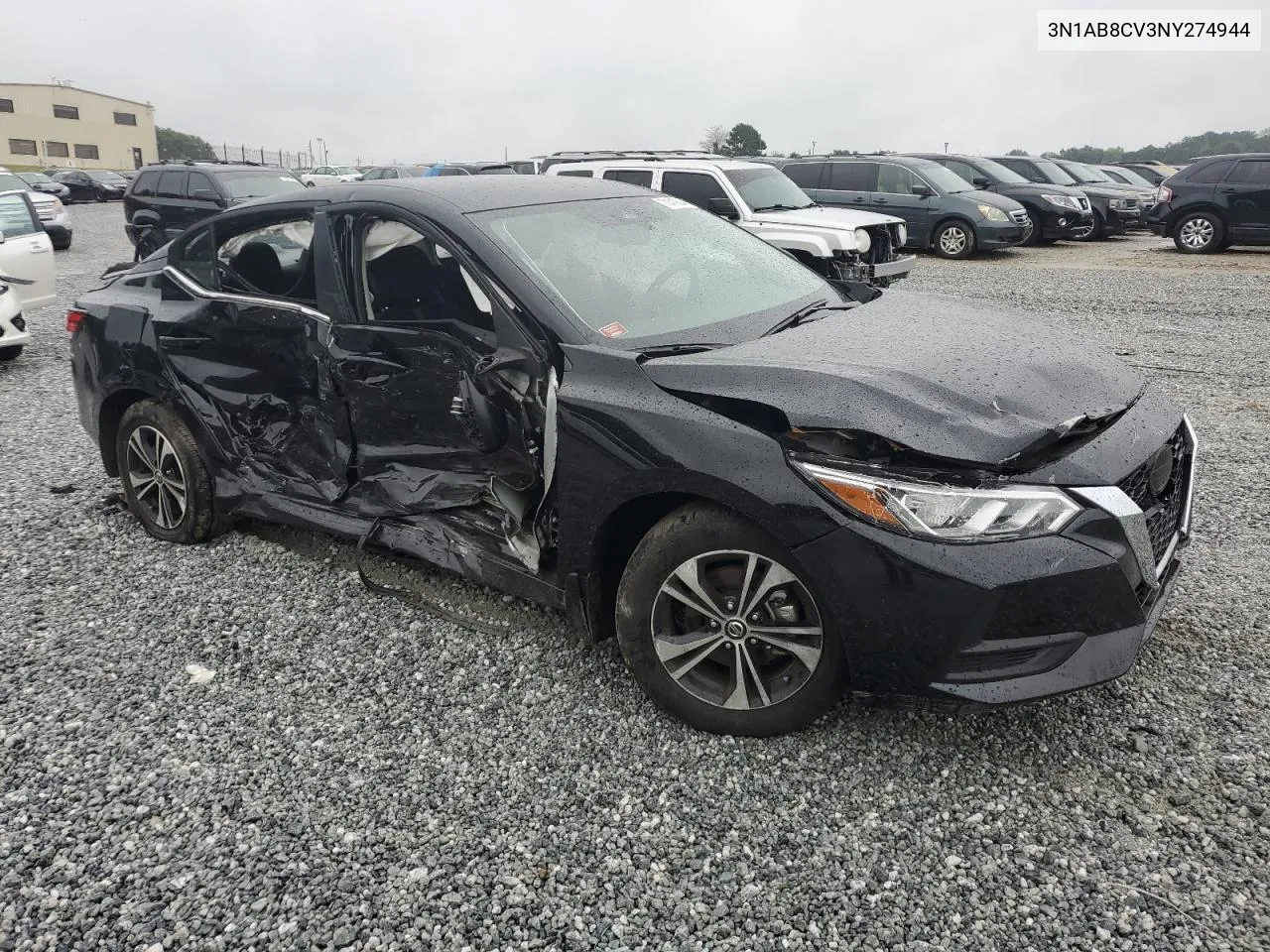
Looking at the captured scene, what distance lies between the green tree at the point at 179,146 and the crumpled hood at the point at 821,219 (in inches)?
4117

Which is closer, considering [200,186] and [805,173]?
[200,186]

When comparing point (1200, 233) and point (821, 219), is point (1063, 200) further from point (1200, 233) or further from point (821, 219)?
point (821, 219)

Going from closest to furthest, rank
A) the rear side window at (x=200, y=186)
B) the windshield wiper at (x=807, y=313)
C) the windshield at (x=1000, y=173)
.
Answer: the windshield wiper at (x=807, y=313)
the rear side window at (x=200, y=186)
the windshield at (x=1000, y=173)

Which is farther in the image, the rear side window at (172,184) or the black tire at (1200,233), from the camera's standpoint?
the black tire at (1200,233)

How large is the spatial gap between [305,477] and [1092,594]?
3028 mm

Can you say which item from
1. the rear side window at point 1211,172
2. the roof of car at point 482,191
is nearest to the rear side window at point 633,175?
the roof of car at point 482,191

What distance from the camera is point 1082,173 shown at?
72.1 feet

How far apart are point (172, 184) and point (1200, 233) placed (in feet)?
57.7

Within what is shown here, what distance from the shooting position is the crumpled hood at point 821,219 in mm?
11591

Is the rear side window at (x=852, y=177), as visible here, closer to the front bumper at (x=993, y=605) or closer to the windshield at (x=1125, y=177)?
the windshield at (x=1125, y=177)

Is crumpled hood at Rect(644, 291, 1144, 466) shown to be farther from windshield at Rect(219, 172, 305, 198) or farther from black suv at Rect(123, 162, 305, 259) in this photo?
windshield at Rect(219, 172, 305, 198)

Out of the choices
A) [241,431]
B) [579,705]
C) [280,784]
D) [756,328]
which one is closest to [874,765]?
[579,705]

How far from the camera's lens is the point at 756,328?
3428 millimetres

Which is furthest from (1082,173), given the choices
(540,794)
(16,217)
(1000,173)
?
(540,794)
